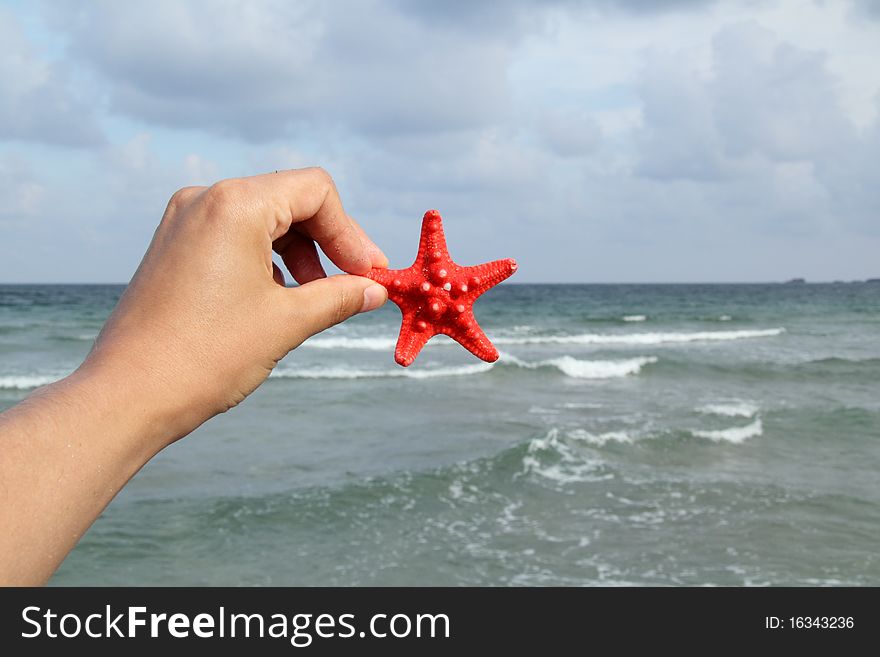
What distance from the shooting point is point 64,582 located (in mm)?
7688

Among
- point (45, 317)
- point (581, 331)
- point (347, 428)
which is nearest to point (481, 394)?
point (347, 428)

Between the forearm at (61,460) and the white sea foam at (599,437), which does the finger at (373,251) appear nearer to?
the forearm at (61,460)

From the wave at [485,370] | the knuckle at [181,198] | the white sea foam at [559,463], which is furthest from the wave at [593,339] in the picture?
the knuckle at [181,198]

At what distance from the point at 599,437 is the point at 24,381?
15.6 m

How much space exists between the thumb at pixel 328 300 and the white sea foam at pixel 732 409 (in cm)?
1410

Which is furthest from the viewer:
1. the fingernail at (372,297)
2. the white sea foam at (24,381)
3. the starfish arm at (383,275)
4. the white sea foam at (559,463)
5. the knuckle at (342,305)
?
the white sea foam at (24,381)

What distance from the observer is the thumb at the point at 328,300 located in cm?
215

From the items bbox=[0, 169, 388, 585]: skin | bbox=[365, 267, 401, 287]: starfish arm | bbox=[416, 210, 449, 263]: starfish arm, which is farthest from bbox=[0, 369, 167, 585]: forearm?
bbox=[416, 210, 449, 263]: starfish arm

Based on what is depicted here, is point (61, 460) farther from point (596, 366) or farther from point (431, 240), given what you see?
point (596, 366)

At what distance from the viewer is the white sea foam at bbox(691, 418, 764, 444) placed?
13.2 meters

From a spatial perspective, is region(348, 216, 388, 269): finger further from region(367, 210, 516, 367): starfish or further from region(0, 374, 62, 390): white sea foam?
region(0, 374, 62, 390): white sea foam

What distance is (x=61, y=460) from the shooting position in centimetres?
156
